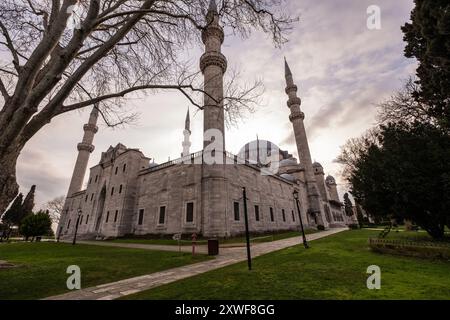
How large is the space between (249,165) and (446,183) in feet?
66.1

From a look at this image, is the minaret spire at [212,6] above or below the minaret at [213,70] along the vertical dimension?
below

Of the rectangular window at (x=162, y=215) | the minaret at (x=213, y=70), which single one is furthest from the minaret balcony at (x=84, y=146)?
the minaret at (x=213, y=70)

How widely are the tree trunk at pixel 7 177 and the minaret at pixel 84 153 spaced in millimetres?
42843

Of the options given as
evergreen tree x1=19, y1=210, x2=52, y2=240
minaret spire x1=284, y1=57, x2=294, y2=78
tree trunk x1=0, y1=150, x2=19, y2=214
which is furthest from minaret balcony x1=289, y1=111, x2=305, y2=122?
evergreen tree x1=19, y1=210, x2=52, y2=240

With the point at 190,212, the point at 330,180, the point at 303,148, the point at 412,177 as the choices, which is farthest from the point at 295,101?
the point at 330,180

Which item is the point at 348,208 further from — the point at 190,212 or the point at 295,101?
the point at 190,212

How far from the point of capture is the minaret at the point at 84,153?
41125mm

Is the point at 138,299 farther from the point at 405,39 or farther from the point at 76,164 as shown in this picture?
the point at 76,164

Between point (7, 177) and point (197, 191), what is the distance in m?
18.0

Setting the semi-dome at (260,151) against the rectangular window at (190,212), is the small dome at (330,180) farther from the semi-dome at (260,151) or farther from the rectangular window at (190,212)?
the rectangular window at (190,212)

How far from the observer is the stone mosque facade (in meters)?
20.6
